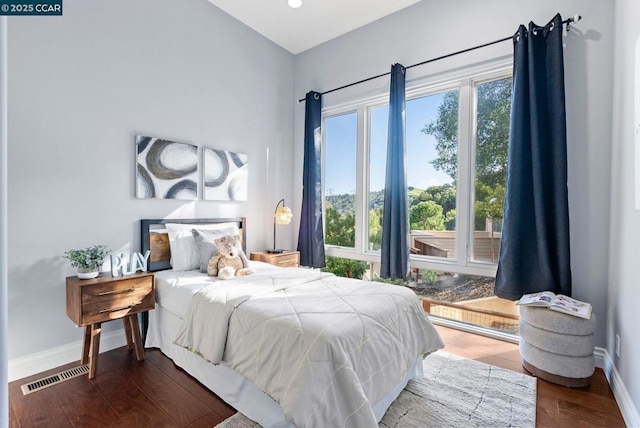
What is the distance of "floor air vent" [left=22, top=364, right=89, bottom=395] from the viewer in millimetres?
2070

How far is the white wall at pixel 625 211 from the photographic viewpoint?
5.68 ft

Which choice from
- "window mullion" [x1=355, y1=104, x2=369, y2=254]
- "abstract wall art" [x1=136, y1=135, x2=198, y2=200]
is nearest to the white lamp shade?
"window mullion" [x1=355, y1=104, x2=369, y2=254]

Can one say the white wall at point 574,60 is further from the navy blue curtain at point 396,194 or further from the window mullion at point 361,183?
the window mullion at point 361,183

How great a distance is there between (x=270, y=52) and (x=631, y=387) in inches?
176

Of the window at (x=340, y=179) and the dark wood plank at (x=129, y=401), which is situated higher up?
the window at (x=340, y=179)

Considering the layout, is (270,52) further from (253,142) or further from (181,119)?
(181,119)

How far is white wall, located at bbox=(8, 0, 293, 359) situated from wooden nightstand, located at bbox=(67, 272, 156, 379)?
0.32m

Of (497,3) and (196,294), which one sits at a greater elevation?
(497,3)

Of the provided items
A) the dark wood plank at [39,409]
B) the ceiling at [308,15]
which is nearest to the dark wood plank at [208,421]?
the dark wood plank at [39,409]

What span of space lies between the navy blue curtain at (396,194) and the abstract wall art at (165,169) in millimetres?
2002

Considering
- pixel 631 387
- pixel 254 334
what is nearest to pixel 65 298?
pixel 254 334

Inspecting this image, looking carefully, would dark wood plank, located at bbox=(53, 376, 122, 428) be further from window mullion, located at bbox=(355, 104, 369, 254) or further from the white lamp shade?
window mullion, located at bbox=(355, 104, 369, 254)

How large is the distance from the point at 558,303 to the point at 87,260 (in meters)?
3.34

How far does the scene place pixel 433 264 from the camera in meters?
3.22
